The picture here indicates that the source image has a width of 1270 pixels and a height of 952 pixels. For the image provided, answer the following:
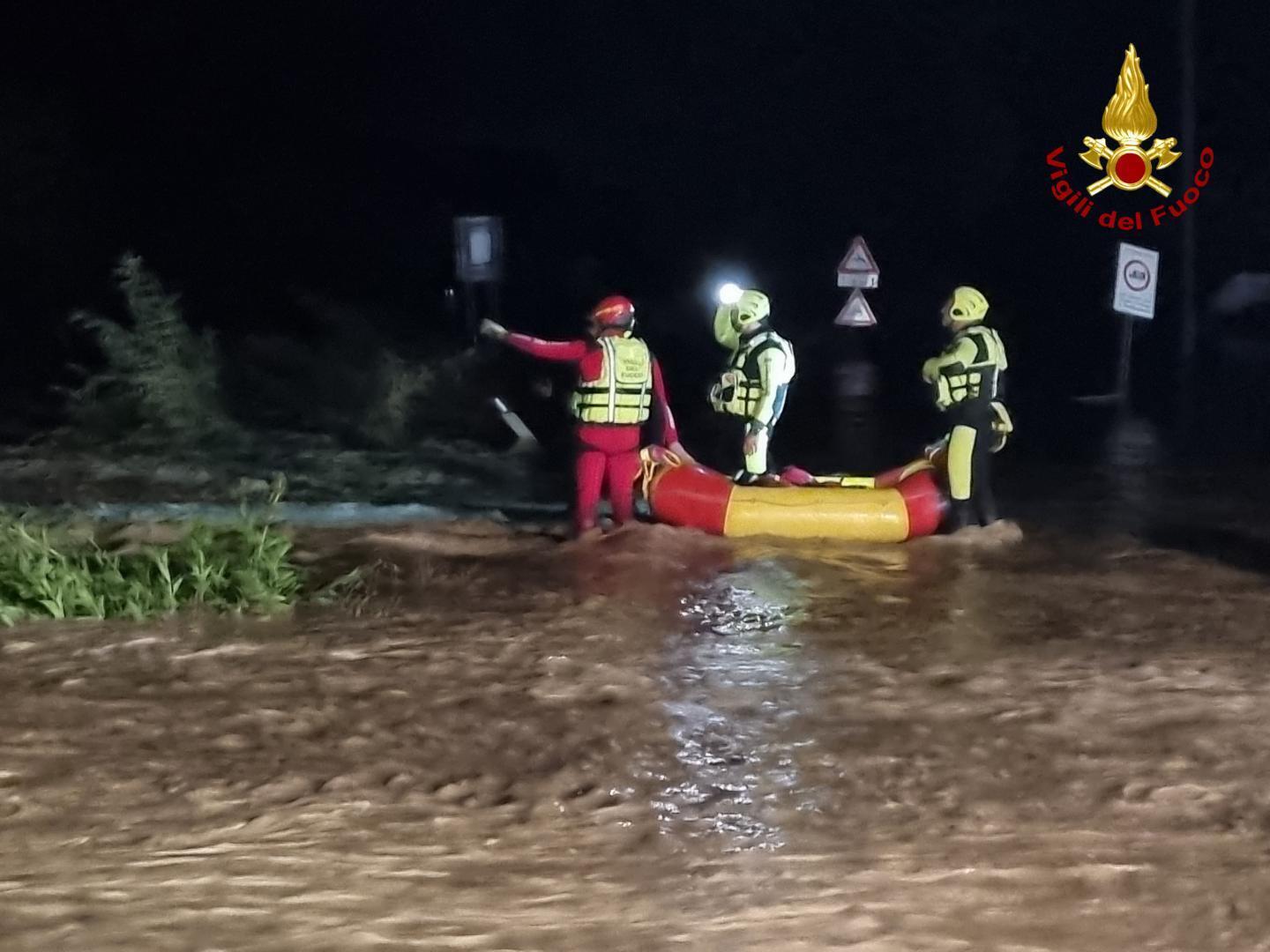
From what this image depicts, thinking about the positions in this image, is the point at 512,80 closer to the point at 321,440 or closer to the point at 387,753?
the point at 321,440

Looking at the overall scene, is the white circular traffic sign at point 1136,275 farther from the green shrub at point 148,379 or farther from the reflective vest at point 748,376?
the green shrub at point 148,379

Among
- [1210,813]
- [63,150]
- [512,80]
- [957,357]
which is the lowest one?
[1210,813]

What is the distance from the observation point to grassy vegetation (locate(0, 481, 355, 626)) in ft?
24.3

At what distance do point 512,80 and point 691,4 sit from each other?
399 centimetres

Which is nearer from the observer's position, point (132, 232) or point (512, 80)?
point (132, 232)

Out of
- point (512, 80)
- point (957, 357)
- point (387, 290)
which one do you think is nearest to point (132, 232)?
point (387, 290)

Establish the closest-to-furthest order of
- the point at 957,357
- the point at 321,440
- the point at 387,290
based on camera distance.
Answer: the point at 957,357, the point at 321,440, the point at 387,290

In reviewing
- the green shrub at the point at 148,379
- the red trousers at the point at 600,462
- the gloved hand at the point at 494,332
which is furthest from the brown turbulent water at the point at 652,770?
the green shrub at the point at 148,379

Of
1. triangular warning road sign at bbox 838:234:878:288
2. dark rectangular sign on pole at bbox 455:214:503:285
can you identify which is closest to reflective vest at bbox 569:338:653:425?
dark rectangular sign on pole at bbox 455:214:503:285

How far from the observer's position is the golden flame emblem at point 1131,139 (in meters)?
15.5

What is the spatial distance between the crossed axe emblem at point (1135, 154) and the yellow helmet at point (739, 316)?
9669 millimetres

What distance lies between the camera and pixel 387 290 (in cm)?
2455

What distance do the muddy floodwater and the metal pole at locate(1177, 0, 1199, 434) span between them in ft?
32.1

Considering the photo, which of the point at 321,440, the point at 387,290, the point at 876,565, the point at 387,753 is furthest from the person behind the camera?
the point at 387,290
